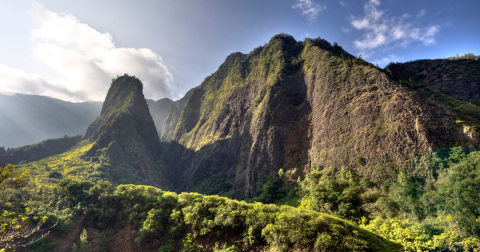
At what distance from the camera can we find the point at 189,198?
19297 millimetres

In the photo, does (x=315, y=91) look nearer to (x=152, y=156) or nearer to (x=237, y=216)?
(x=237, y=216)

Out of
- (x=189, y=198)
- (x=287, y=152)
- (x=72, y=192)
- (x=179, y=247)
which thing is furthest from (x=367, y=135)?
(x=72, y=192)

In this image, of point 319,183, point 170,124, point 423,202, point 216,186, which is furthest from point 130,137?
point 423,202

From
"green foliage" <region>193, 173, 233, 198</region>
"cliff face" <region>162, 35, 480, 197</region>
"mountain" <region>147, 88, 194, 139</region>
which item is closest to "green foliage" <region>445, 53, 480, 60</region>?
"cliff face" <region>162, 35, 480, 197</region>

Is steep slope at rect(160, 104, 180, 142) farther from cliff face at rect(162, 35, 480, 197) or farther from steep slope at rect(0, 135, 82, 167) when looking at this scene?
cliff face at rect(162, 35, 480, 197)

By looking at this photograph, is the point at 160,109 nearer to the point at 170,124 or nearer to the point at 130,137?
the point at 170,124

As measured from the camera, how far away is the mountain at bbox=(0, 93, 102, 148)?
130163 mm

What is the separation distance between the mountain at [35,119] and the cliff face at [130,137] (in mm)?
90715

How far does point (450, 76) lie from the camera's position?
1230 inches

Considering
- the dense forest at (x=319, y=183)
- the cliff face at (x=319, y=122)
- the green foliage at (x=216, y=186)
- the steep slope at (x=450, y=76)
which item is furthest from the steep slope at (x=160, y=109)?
the steep slope at (x=450, y=76)

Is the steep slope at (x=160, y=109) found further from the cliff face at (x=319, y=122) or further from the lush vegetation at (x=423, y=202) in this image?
the lush vegetation at (x=423, y=202)

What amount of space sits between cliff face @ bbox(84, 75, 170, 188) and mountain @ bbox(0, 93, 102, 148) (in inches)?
3571

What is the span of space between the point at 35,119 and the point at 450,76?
9219 inches

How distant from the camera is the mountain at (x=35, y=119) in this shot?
130 metres
